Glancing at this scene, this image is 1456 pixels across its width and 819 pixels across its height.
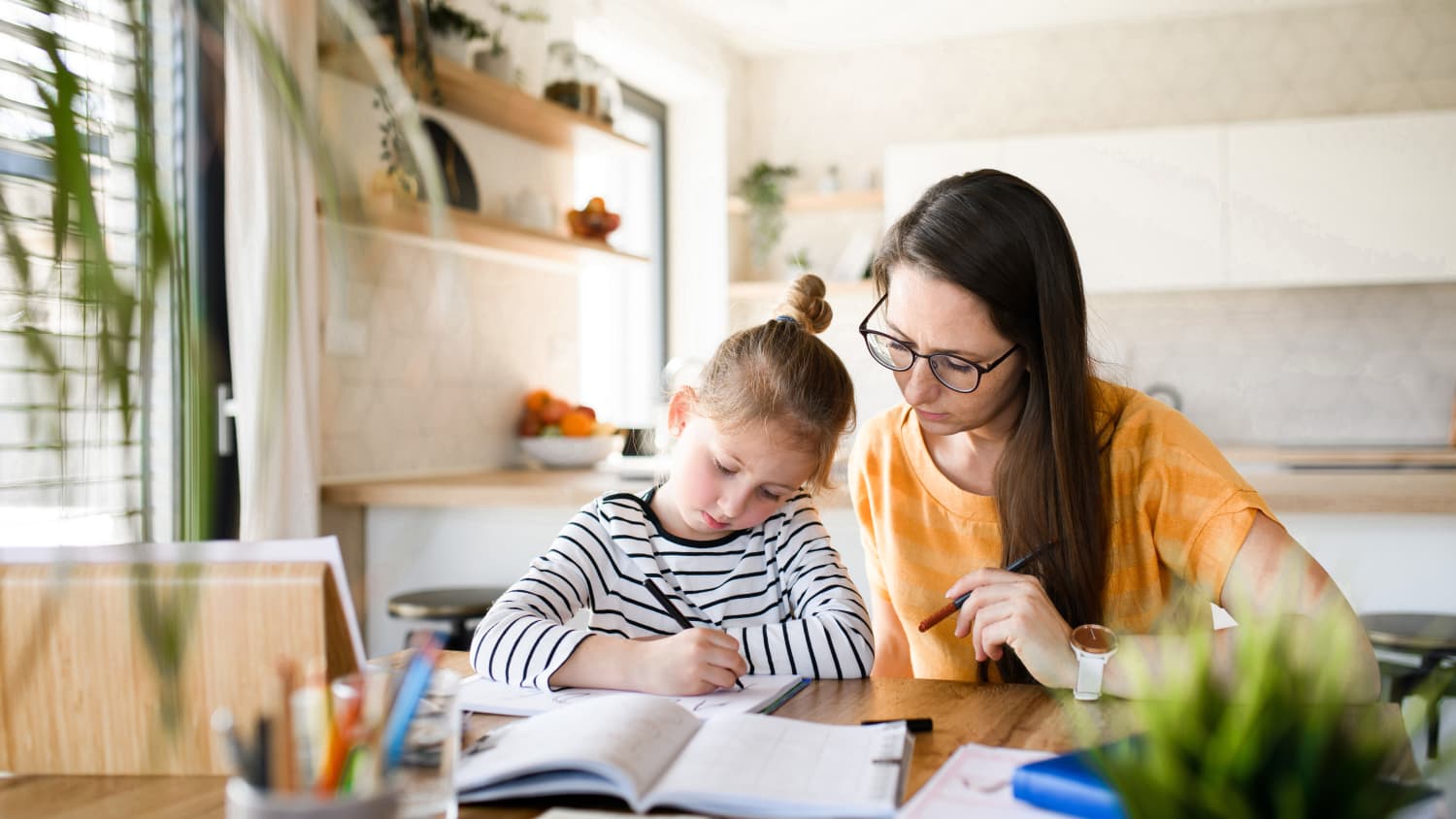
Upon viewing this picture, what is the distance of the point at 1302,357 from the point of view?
4.51 metres

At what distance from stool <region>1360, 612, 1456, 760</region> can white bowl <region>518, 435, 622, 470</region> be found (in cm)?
203

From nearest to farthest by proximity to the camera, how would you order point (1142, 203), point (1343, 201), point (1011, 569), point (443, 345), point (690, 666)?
point (690, 666) < point (1011, 569) < point (443, 345) < point (1343, 201) < point (1142, 203)

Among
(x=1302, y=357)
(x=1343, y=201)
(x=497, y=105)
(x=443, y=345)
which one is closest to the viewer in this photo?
(x=497, y=105)

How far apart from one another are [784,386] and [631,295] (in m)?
3.50

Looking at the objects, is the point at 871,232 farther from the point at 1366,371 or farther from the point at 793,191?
the point at 1366,371

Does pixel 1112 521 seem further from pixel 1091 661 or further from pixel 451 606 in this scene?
pixel 451 606

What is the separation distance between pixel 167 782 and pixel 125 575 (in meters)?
0.16

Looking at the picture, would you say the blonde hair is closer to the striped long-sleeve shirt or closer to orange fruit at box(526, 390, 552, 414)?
the striped long-sleeve shirt

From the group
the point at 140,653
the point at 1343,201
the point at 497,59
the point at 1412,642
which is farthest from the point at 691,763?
the point at 1343,201

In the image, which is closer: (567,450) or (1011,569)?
(1011,569)

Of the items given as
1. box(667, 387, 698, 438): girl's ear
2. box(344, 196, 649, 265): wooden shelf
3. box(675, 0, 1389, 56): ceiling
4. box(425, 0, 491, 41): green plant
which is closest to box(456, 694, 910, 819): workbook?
box(667, 387, 698, 438): girl's ear

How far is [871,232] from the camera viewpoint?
5012 millimetres

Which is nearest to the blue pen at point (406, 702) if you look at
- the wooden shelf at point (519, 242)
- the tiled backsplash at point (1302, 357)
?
the wooden shelf at point (519, 242)

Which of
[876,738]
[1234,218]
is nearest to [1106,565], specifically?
[876,738]
